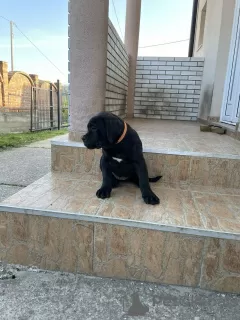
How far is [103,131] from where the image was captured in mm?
1470

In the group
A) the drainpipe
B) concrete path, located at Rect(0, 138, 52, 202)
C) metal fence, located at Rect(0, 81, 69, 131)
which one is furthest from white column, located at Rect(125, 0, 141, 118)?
the drainpipe

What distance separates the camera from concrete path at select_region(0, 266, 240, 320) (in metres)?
1.07

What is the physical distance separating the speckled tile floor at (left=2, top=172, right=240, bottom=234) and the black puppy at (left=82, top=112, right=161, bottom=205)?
9 cm

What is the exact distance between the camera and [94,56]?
2.02m

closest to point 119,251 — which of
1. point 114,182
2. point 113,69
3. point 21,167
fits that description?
point 114,182

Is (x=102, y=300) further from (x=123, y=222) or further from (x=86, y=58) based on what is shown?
(x=86, y=58)

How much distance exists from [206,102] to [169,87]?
3.75 feet

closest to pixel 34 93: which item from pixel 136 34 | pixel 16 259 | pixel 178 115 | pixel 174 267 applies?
pixel 136 34

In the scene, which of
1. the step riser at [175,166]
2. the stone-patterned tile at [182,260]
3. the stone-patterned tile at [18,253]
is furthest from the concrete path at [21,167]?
the stone-patterned tile at [182,260]

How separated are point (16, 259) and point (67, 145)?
3.25ft

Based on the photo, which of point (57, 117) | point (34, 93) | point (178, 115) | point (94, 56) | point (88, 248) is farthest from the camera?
point (57, 117)

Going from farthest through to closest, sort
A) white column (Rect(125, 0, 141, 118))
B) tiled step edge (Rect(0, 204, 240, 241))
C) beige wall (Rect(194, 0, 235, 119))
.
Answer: white column (Rect(125, 0, 141, 118))
beige wall (Rect(194, 0, 235, 119))
tiled step edge (Rect(0, 204, 240, 241))

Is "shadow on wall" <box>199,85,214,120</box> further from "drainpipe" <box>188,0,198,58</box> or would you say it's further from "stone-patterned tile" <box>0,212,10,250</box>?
"stone-patterned tile" <box>0,212,10,250</box>

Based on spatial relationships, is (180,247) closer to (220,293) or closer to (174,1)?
(220,293)
